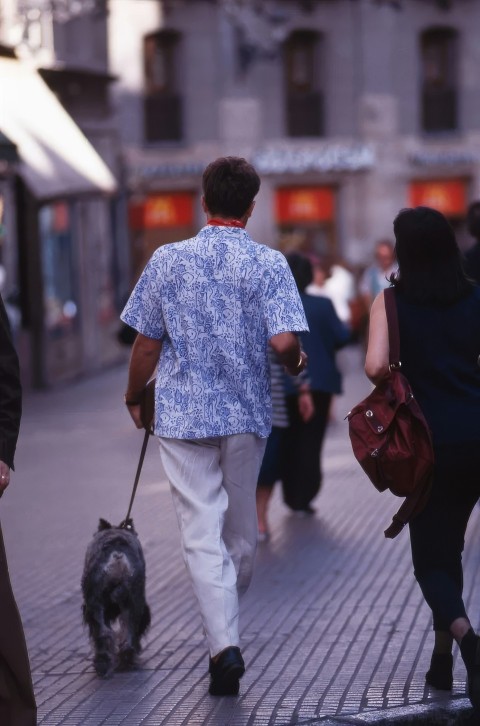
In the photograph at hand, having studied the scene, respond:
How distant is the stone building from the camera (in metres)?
20.7

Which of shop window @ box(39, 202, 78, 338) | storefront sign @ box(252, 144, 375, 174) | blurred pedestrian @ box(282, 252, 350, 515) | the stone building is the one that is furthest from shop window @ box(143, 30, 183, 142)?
blurred pedestrian @ box(282, 252, 350, 515)

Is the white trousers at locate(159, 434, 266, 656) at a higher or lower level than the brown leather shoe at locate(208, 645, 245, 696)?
higher

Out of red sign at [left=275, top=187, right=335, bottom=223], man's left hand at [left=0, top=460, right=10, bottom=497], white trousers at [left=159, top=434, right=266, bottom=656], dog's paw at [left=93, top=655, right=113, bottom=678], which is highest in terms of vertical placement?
man's left hand at [left=0, top=460, right=10, bottom=497]

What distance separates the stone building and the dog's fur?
462 inches

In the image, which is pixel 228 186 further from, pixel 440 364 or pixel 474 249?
pixel 474 249

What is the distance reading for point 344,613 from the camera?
Answer: 7773 millimetres

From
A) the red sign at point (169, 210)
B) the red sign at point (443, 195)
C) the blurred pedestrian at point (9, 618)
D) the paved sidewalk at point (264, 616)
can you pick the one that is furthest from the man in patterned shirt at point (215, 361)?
the red sign at point (443, 195)

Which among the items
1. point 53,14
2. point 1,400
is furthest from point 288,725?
point 53,14

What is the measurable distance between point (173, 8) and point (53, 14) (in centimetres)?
1379

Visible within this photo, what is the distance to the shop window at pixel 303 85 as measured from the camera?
36125mm

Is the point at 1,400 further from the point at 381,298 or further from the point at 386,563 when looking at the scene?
the point at 386,563

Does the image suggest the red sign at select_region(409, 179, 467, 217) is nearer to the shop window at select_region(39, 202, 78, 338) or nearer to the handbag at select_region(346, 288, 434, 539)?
the shop window at select_region(39, 202, 78, 338)

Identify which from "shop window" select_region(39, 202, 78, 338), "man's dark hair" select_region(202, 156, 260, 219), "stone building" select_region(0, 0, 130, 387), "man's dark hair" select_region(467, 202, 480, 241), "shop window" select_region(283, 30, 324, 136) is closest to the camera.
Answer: "man's dark hair" select_region(202, 156, 260, 219)

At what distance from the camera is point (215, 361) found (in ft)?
20.6
